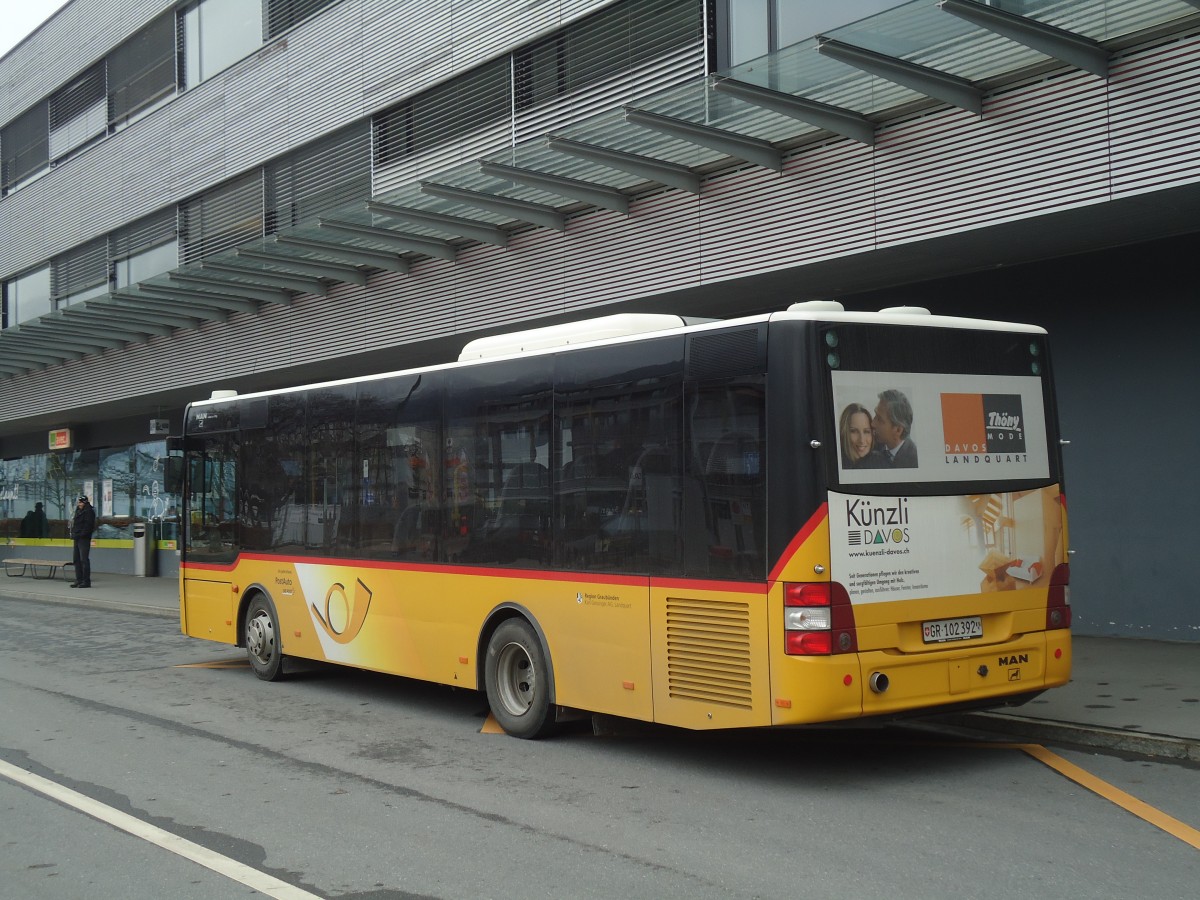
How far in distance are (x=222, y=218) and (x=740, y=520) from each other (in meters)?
19.8

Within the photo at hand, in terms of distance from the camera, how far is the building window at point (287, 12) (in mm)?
21828

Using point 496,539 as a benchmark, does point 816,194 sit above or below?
above

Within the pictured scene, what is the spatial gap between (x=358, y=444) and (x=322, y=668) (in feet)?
11.3

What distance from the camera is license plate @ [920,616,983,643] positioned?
7.27 meters

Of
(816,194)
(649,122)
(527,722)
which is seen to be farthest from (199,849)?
(816,194)

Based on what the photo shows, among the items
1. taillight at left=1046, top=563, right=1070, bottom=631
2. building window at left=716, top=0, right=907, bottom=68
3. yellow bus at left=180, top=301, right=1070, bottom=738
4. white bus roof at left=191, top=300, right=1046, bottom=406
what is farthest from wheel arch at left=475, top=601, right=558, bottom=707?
building window at left=716, top=0, right=907, bottom=68

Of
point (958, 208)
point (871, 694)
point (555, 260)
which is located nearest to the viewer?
point (871, 694)

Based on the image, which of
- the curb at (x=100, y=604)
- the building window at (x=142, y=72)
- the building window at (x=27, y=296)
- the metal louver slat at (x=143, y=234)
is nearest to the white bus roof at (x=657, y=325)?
the curb at (x=100, y=604)

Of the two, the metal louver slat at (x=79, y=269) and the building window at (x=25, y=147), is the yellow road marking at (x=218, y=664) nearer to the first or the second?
the metal louver slat at (x=79, y=269)

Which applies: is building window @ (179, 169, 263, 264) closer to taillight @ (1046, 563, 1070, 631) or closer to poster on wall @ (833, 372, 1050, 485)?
poster on wall @ (833, 372, 1050, 485)

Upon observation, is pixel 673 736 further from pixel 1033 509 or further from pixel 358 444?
pixel 358 444

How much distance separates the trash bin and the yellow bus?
22495mm

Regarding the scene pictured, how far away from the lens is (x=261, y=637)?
40.4 feet

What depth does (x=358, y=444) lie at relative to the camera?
10.8 meters
